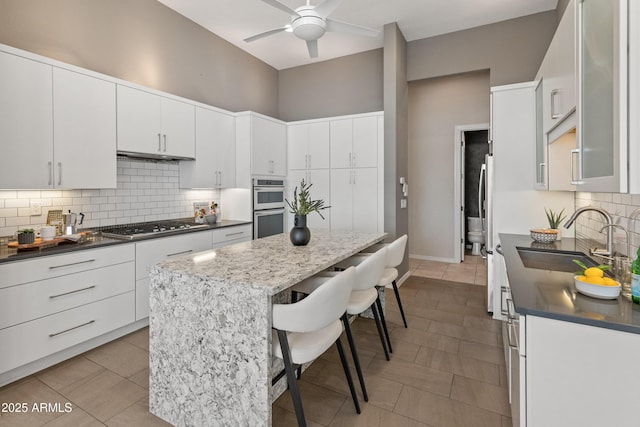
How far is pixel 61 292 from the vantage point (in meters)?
2.35

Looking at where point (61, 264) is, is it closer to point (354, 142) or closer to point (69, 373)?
point (69, 373)

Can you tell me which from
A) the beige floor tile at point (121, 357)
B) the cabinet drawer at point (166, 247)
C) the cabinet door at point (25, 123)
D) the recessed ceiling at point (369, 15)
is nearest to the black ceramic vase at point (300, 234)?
the cabinet drawer at point (166, 247)

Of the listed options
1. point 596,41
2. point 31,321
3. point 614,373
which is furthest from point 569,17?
point 31,321

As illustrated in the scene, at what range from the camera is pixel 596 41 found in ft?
4.12

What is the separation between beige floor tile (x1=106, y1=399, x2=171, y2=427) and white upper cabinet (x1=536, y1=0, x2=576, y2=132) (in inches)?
107

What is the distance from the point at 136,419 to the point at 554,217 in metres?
3.51

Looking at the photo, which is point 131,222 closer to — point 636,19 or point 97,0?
point 97,0

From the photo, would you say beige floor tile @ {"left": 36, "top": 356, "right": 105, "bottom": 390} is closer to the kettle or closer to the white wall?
the kettle

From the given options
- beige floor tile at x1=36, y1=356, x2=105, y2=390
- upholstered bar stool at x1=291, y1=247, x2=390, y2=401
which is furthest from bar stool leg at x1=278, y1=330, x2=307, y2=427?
beige floor tile at x1=36, y1=356, x2=105, y2=390

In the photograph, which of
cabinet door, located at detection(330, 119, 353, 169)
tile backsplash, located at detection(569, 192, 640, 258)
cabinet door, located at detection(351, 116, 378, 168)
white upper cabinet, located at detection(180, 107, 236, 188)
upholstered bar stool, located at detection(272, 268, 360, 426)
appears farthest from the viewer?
cabinet door, located at detection(330, 119, 353, 169)

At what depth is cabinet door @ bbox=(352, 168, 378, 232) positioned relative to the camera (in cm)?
425

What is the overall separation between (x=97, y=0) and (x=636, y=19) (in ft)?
13.0

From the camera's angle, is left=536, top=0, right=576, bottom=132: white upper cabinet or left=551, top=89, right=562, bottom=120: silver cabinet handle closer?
left=536, top=0, right=576, bottom=132: white upper cabinet

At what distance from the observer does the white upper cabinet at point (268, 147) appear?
4234 millimetres
